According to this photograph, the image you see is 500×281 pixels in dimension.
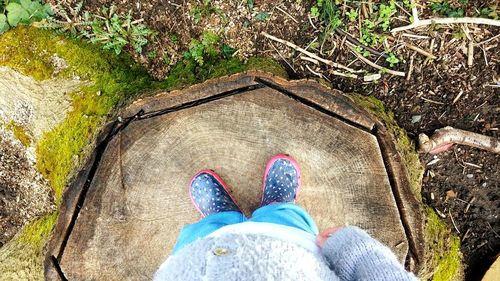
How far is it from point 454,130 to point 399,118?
0.23 meters

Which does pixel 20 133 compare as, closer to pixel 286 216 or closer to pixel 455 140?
pixel 286 216

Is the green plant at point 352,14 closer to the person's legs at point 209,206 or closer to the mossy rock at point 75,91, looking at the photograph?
the mossy rock at point 75,91

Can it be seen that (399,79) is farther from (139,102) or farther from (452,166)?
(139,102)

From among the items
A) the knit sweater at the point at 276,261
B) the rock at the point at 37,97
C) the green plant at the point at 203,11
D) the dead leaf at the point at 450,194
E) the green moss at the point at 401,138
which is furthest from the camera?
the dead leaf at the point at 450,194

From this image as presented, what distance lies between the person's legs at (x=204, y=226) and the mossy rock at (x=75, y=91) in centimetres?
49

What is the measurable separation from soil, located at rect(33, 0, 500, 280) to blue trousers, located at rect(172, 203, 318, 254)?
0.61m

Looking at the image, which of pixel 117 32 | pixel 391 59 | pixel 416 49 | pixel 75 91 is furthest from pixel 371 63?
pixel 75 91

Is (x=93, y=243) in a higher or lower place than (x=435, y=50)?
lower

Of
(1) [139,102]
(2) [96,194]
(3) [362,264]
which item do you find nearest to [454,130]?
(3) [362,264]

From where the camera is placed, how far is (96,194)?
1990mm

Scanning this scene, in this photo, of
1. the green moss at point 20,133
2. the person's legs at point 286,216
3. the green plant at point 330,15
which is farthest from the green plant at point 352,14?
the green moss at point 20,133

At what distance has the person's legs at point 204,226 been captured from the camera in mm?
1932

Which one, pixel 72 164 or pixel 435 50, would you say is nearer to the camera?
pixel 72 164

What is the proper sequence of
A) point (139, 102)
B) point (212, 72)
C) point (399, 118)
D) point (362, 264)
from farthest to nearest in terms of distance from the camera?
point (399, 118), point (212, 72), point (139, 102), point (362, 264)
